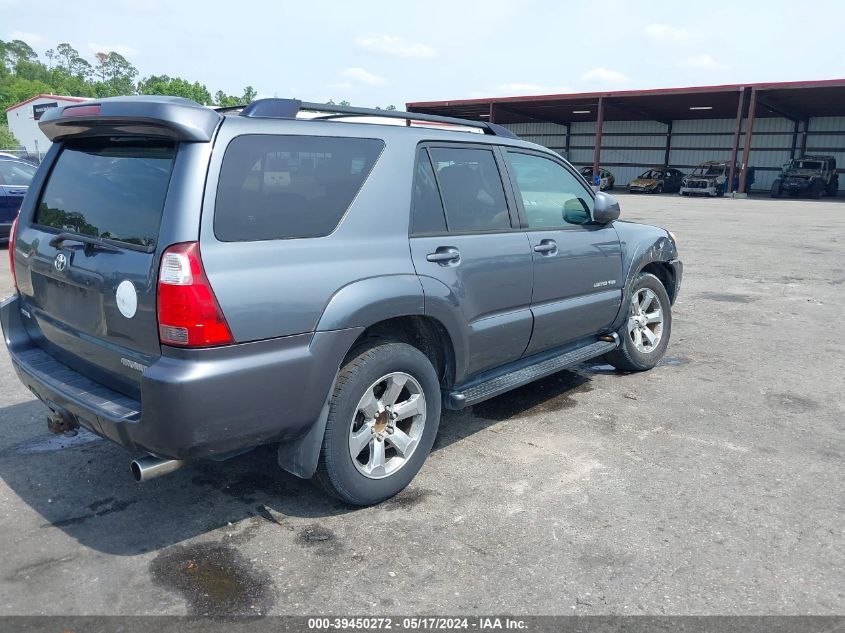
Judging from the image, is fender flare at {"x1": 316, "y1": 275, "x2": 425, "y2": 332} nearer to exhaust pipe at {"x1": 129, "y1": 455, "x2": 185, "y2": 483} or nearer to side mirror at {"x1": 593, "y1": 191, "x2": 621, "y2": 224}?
exhaust pipe at {"x1": 129, "y1": 455, "x2": 185, "y2": 483}

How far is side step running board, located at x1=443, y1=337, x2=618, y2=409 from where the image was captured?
3902mm

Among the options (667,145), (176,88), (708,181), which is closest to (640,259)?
(708,181)

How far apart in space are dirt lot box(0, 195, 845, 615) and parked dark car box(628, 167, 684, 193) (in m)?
33.8

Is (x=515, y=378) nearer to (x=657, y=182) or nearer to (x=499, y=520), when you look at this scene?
(x=499, y=520)

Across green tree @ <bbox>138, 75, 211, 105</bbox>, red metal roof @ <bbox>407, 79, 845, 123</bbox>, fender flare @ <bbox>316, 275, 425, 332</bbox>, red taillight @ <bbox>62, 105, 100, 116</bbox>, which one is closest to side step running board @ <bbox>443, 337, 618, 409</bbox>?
fender flare @ <bbox>316, 275, 425, 332</bbox>

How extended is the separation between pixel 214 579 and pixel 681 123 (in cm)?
4578

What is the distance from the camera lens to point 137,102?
2910mm

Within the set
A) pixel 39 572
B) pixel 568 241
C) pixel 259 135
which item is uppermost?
pixel 259 135

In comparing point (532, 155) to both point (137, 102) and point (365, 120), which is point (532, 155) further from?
point (137, 102)

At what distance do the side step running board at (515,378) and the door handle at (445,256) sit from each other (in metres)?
0.74

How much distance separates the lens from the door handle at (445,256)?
11.9ft

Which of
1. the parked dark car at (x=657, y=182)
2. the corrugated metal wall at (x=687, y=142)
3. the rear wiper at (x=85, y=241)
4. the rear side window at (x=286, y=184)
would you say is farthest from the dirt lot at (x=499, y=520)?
the corrugated metal wall at (x=687, y=142)

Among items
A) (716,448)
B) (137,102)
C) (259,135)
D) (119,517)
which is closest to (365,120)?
(259,135)

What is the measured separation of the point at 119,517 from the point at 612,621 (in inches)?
91.7
